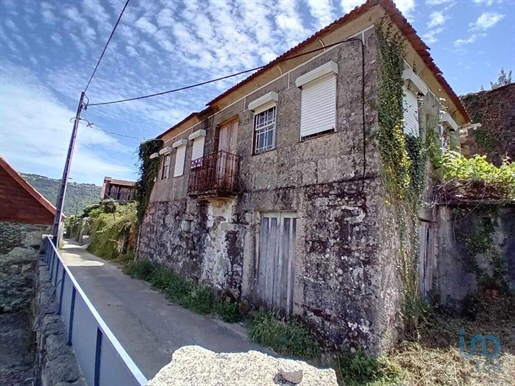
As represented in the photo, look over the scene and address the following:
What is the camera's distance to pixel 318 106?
647cm

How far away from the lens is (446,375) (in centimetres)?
428

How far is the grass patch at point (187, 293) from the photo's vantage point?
24.4 feet

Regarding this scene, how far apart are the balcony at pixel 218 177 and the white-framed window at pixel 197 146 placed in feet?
5.04

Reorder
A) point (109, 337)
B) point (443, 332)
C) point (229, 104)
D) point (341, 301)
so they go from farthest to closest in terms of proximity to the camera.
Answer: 1. point (229, 104)
2. point (443, 332)
3. point (341, 301)
4. point (109, 337)

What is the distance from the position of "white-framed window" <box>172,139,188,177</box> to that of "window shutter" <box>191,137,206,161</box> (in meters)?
0.69

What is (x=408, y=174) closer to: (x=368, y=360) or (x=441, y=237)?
(x=441, y=237)

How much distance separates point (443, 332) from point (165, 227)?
9.95 m

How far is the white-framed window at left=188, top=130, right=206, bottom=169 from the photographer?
10.5 metres

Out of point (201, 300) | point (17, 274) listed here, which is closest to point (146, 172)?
point (17, 274)

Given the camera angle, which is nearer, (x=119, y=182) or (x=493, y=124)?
(x=493, y=124)

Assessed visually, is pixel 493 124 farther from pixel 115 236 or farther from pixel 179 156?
pixel 115 236

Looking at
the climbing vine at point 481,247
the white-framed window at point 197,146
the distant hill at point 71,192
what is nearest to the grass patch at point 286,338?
the climbing vine at point 481,247

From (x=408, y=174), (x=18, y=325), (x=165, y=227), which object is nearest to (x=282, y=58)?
(x=408, y=174)

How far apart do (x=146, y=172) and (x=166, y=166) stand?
202cm
